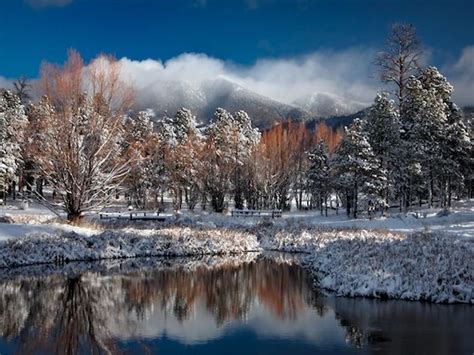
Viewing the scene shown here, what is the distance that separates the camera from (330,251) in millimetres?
20797

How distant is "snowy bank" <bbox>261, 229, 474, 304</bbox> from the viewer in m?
13.8

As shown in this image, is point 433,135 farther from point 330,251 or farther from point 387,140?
point 330,251

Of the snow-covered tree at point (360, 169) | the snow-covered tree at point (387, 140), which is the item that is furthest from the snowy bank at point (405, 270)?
the snow-covered tree at point (387, 140)

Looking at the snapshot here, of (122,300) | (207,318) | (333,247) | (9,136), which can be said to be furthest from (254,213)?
(207,318)

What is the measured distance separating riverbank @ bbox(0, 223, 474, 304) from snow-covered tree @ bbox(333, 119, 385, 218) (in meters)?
10.6

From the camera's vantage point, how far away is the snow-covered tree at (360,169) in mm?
39438

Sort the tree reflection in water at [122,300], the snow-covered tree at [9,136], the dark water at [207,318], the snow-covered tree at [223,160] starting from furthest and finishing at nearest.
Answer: the snow-covered tree at [223,160] → the snow-covered tree at [9,136] → the tree reflection in water at [122,300] → the dark water at [207,318]

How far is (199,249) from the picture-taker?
24844 mm

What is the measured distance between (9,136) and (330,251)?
4171 cm

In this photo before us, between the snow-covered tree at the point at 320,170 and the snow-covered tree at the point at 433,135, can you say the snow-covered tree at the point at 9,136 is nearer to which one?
the snow-covered tree at the point at 320,170

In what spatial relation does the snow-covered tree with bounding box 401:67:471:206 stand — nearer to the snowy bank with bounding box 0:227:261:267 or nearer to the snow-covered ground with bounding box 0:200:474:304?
the snow-covered ground with bounding box 0:200:474:304

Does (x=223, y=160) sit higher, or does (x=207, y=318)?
(x=223, y=160)

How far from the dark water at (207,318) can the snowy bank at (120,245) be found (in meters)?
2.16

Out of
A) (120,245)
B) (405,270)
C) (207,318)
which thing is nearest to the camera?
(207,318)
